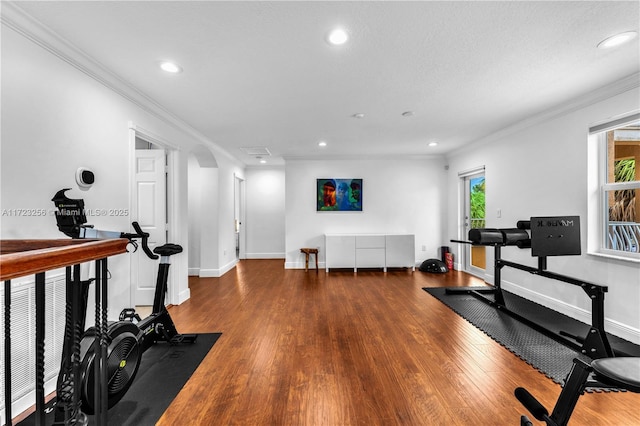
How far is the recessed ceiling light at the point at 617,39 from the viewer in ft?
6.63

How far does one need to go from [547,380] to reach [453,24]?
270cm

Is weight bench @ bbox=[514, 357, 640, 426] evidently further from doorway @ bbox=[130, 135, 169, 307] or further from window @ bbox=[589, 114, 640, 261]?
doorway @ bbox=[130, 135, 169, 307]

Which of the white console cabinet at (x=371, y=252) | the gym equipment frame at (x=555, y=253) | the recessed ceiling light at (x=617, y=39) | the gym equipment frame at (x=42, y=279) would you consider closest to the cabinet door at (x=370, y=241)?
the white console cabinet at (x=371, y=252)

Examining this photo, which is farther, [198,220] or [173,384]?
[198,220]

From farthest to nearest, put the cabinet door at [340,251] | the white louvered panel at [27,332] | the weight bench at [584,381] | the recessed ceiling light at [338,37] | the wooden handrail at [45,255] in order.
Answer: the cabinet door at [340,251] → the recessed ceiling light at [338,37] → the white louvered panel at [27,332] → the weight bench at [584,381] → the wooden handrail at [45,255]

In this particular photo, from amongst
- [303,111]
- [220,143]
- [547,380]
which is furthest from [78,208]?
[547,380]

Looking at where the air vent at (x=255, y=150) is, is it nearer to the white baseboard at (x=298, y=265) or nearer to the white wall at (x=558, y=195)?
the white baseboard at (x=298, y=265)

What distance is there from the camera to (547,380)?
6.82 ft

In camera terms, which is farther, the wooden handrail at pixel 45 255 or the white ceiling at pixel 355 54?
the white ceiling at pixel 355 54

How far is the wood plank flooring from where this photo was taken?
5.72 ft

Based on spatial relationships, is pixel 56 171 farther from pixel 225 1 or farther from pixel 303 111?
pixel 303 111

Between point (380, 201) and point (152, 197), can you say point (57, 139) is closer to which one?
point (152, 197)

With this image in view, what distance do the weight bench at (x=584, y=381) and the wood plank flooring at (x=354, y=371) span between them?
14.5 inches

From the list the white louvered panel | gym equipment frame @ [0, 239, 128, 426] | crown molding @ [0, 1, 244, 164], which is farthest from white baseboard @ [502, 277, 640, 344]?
crown molding @ [0, 1, 244, 164]
